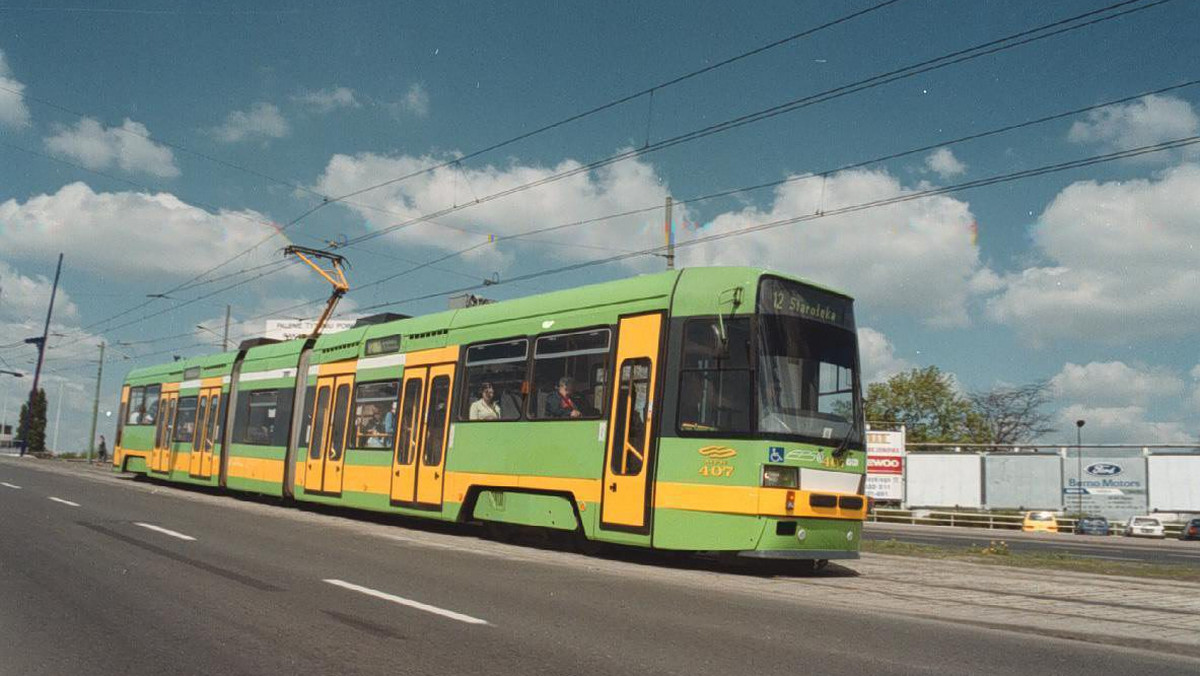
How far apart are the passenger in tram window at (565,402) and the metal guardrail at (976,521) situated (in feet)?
102

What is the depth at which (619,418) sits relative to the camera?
11.6m

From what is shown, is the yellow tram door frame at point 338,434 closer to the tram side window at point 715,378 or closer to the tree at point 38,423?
the tram side window at point 715,378

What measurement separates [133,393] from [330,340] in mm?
13946

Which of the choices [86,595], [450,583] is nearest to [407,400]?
[450,583]

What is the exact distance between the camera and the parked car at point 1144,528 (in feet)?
128

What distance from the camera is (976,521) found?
4031 centimetres

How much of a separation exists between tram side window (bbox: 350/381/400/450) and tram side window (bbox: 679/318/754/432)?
700cm

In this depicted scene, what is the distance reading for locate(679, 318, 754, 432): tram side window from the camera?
10.5 m

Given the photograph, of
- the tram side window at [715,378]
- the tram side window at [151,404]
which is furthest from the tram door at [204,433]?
the tram side window at [715,378]

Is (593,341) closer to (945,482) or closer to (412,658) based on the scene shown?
(412,658)

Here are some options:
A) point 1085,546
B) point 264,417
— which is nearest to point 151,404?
point 264,417

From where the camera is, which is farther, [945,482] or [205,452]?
[945,482]

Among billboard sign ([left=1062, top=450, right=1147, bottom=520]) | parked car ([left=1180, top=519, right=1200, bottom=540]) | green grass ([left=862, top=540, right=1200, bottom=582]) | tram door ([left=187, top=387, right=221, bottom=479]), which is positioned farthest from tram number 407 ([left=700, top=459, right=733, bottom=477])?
billboard sign ([left=1062, top=450, right=1147, bottom=520])

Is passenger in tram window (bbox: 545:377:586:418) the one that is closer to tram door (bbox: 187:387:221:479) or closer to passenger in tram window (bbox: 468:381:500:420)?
passenger in tram window (bbox: 468:381:500:420)
